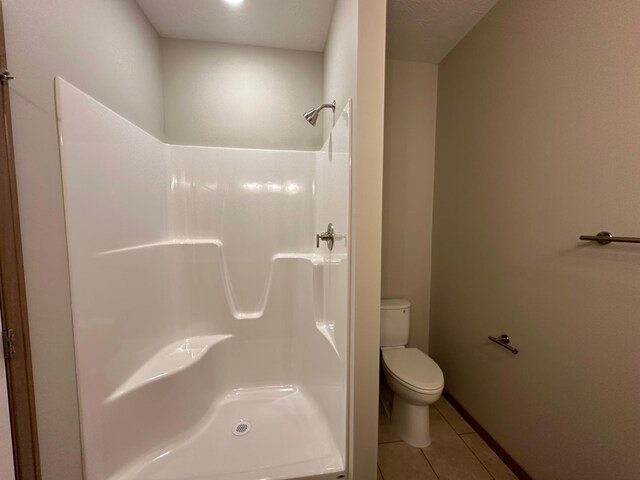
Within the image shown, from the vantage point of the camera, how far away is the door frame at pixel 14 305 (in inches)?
28.3

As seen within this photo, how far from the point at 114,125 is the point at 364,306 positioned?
1415mm

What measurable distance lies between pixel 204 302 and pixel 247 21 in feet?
6.10

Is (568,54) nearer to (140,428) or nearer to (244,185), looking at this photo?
(244,185)

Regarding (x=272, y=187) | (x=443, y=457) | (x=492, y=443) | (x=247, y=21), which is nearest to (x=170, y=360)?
(x=272, y=187)

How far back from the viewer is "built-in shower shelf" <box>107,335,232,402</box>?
1202mm

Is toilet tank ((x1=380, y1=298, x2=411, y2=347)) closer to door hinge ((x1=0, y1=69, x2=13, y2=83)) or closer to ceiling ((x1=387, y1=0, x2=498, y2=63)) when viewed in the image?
ceiling ((x1=387, y1=0, x2=498, y2=63))

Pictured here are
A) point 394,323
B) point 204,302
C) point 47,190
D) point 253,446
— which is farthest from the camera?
point 394,323

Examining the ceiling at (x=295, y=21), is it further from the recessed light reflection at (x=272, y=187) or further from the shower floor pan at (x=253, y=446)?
the shower floor pan at (x=253, y=446)

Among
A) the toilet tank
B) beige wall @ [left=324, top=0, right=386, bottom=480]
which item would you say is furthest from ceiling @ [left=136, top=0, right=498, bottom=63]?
the toilet tank

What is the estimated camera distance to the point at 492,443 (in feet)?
4.82

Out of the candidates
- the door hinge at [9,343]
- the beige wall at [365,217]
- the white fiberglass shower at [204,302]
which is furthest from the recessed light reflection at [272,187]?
the door hinge at [9,343]

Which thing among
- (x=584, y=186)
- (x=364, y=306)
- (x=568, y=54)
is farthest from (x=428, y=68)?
(x=364, y=306)

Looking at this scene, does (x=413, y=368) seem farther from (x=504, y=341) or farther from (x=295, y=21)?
(x=295, y=21)

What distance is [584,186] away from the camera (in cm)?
104
